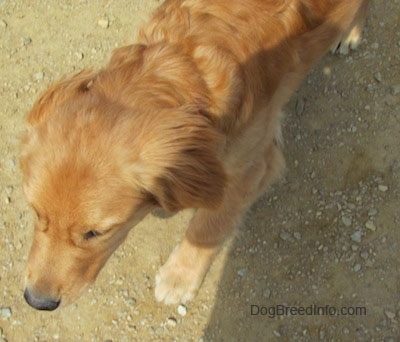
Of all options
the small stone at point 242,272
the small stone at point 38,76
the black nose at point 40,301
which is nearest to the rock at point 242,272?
the small stone at point 242,272

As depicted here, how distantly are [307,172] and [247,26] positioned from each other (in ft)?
5.12

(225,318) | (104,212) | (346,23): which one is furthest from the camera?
(225,318)

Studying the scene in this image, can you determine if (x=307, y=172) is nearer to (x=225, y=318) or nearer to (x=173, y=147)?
(x=225, y=318)

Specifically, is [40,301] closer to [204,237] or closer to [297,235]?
[204,237]

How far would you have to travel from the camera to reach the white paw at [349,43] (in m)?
4.15

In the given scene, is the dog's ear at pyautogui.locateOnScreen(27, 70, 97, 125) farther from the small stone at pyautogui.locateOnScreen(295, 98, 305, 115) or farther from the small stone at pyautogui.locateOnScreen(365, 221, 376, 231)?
the small stone at pyautogui.locateOnScreen(365, 221, 376, 231)


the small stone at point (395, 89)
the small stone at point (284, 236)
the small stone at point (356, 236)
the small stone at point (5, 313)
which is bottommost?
the small stone at point (356, 236)

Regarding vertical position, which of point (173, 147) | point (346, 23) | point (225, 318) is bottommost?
point (225, 318)

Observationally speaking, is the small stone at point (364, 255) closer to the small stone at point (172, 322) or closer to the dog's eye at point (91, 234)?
the small stone at point (172, 322)

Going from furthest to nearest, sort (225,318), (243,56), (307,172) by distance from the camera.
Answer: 1. (307,172)
2. (225,318)
3. (243,56)

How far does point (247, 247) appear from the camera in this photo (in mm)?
3818

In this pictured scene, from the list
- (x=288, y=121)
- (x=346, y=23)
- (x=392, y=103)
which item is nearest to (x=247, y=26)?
(x=346, y=23)

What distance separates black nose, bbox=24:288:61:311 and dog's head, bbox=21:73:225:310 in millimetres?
53

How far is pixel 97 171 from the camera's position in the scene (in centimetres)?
229
